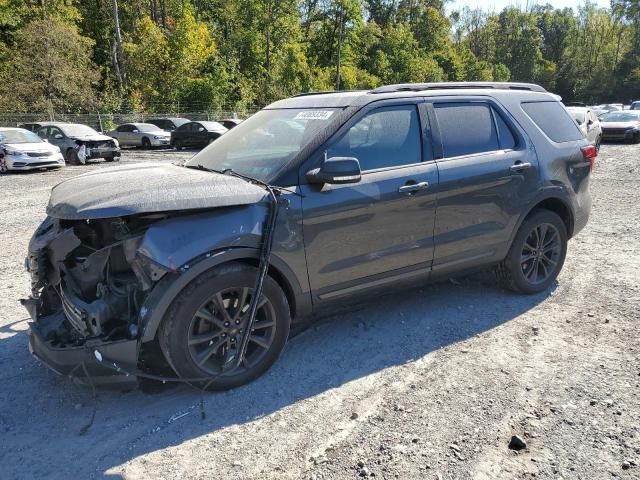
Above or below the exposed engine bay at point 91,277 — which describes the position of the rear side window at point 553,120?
above

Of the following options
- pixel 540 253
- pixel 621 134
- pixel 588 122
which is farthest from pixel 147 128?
pixel 540 253

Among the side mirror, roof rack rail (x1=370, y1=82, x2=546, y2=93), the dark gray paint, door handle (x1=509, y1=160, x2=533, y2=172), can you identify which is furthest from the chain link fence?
door handle (x1=509, y1=160, x2=533, y2=172)

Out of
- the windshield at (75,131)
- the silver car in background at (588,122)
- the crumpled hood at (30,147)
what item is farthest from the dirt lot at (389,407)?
the windshield at (75,131)

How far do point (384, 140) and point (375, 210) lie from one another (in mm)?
597

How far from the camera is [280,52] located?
49094 mm

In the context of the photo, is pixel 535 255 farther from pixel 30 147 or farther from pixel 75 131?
pixel 75 131

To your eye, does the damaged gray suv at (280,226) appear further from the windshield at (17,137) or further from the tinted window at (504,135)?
the windshield at (17,137)

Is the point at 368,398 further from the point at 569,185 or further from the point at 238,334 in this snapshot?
the point at 569,185

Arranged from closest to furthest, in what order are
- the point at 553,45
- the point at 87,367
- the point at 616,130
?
the point at 87,367, the point at 616,130, the point at 553,45

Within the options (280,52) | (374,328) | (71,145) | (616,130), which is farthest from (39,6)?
(374,328)

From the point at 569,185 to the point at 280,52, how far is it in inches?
1883

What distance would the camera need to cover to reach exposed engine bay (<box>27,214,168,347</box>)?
3104 millimetres

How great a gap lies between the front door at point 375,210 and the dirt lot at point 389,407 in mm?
588

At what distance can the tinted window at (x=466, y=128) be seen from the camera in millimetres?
4246
